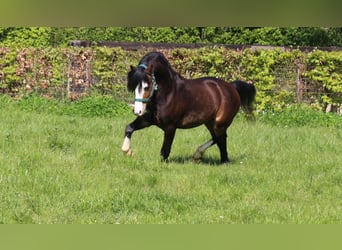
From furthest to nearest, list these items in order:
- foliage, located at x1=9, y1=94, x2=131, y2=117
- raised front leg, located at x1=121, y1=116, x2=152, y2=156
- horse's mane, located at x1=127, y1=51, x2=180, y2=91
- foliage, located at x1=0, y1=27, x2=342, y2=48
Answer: foliage, located at x1=9, y1=94, x2=131, y2=117 → raised front leg, located at x1=121, y1=116, x2=152, y2=156 → horse's mane, located at x1=127, y1=51, x2=180, y2=91 → foliage, located at x1=0, y1=27, x2=342, y2=48

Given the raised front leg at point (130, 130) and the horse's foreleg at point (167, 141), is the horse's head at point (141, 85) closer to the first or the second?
the raised front leg at point (130, 130)

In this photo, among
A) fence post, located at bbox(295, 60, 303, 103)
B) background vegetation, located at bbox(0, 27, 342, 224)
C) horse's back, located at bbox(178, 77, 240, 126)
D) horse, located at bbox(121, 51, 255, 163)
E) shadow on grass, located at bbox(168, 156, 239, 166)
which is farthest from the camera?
fence post, located at bbox(295, 60, 303, 103)

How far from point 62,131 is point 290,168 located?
466 cm

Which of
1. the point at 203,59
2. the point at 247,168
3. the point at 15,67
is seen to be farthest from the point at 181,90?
the point at 15,67

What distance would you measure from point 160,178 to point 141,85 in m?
1.36

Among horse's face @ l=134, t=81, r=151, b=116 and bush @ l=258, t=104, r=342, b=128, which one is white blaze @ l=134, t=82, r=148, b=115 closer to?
horse's face @ l=134, t=81, r=151, b=116

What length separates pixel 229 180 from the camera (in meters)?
6.60

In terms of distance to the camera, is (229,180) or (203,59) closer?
(229,180)

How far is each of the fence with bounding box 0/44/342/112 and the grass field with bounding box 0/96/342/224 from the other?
3.31 meters

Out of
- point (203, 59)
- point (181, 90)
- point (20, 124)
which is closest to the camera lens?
point (181, 90)

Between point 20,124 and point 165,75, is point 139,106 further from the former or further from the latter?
point 20,124

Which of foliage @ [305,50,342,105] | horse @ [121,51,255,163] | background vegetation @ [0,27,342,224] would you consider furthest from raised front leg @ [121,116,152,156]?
foliage @ [305,50,342,105]

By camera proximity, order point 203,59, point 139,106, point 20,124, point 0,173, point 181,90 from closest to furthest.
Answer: point 0,173 < point 139,106 < point 181,90 < point 20,124 < point 203,59

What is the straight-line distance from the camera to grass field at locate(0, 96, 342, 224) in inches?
195
